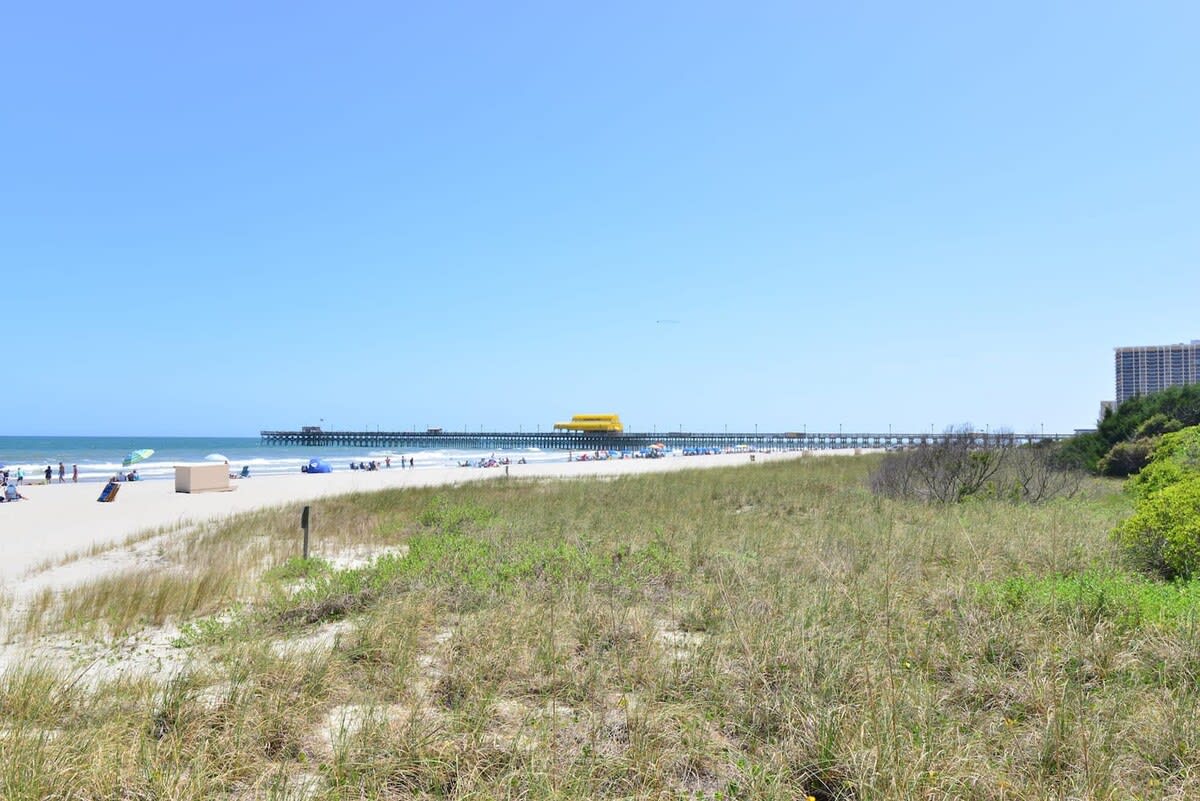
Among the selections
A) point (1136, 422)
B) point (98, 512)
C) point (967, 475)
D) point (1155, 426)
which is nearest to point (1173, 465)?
point (967, 475)

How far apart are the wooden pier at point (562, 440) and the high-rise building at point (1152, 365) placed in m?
27.7

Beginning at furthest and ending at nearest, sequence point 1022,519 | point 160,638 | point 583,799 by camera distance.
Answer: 1. point 1022,519
2. point 160,638
3. point 583,799

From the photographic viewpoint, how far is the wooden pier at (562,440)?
112000mm

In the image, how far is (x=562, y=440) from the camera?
112188mm

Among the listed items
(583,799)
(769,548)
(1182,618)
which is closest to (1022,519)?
(769,548)

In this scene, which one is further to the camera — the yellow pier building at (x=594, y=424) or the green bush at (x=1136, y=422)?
the yellow pier building at (x=594, y=424)

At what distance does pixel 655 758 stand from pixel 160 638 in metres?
5.33

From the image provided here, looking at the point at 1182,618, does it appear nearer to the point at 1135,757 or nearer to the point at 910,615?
A: the point at 910,615

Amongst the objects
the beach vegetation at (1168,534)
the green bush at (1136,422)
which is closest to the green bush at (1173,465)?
the beach vegetation at (1168,534)

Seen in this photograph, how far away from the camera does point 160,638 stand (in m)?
6.51

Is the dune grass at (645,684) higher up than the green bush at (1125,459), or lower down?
lower down

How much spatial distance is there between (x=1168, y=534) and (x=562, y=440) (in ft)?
348

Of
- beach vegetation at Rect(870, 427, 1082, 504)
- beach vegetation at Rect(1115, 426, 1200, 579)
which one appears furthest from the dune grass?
beach vegetation at Rect(870, 427, 1082, 504)

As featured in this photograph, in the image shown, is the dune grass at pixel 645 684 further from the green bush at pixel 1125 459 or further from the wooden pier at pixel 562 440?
the wooden pier at pixel 562 440
